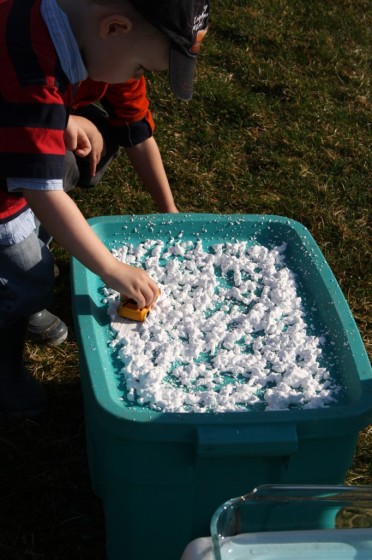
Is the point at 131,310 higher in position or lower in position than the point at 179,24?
lower

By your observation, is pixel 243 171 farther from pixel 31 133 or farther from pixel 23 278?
pixel 31 133

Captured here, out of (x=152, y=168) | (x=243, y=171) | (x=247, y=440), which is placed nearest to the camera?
(x=247, y=440)

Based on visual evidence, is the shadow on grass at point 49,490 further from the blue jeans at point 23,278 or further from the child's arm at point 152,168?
the child's arm at point 152,168

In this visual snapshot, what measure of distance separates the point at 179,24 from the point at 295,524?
688 mm

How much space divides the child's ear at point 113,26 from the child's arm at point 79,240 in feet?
0.79

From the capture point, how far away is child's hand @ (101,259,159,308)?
51.1 inches

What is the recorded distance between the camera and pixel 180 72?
1.26m

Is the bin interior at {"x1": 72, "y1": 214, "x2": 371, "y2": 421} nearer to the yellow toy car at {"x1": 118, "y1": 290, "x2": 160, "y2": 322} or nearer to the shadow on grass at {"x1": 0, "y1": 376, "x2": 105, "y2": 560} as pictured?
the yellow toy car at {"x1": 118, "y1": 290, "x2": 160, "y2": 322}

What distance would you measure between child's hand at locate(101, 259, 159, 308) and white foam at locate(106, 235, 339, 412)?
50mm

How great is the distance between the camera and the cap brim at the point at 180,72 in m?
1.22

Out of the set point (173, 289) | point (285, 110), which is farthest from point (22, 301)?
point (285, 110)

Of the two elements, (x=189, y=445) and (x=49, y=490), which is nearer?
(x=189, y=445)

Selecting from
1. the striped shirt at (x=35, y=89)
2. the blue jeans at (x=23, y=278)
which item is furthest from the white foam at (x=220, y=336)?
the striped shirt at (x=35, y=89)

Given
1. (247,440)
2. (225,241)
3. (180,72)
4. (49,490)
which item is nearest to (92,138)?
(225,241)
